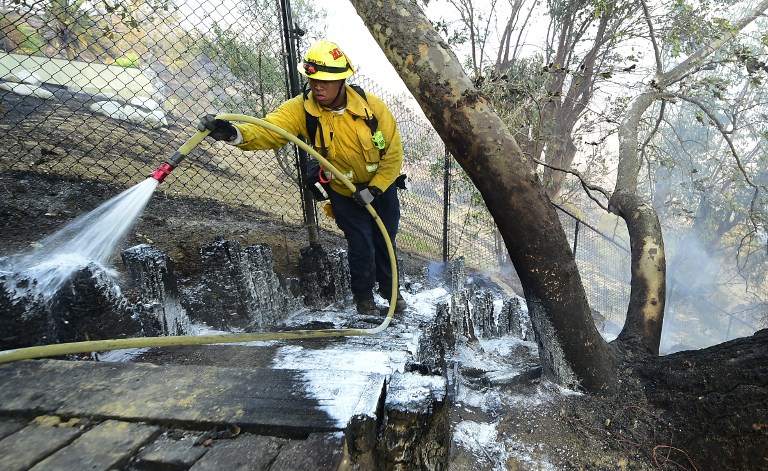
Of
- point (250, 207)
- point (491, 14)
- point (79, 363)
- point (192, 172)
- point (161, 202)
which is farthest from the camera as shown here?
point (491, 14)

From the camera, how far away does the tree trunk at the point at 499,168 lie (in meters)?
2.38

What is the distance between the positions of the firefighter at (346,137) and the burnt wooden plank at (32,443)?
1836mm

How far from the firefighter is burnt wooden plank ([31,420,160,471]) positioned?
185 cm

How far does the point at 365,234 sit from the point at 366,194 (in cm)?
42

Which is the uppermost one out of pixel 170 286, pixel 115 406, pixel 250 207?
pixel 250 207

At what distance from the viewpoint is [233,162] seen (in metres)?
7.20

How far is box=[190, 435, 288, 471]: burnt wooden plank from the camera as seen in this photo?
48.4 inches

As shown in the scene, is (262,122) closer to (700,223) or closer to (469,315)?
(469,315)

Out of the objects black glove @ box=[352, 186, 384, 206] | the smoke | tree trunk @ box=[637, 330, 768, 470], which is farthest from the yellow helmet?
the smoke

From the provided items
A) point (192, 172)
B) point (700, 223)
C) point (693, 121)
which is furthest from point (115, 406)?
point (693, 121)

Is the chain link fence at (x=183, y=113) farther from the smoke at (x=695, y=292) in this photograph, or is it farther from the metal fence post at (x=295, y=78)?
the smoke at (x=695, y=292)

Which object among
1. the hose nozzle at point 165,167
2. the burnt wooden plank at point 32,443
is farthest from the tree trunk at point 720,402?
the hose nozzle at point 165,167

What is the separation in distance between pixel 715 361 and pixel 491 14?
8.15m

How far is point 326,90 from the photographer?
9.78ft
